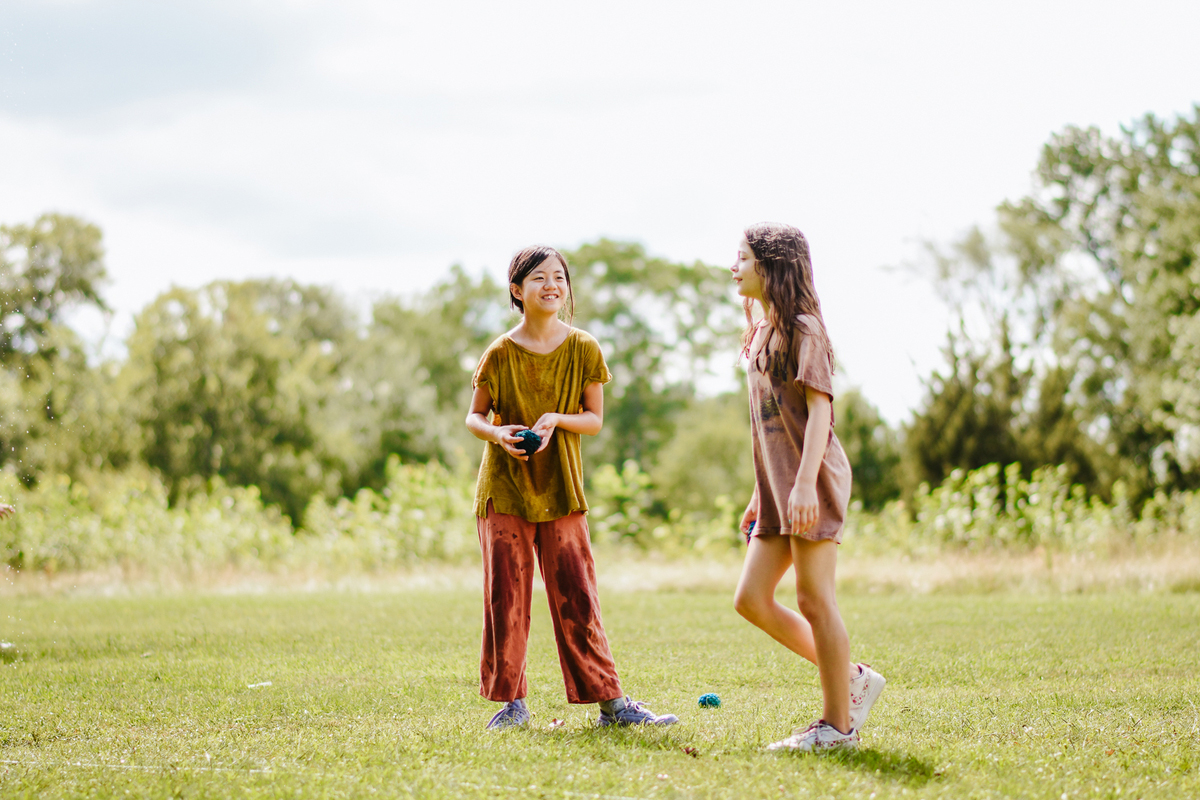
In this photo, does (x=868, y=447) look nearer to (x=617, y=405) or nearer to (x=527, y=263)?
(x=617, y=405)

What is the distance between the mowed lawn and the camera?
315cm

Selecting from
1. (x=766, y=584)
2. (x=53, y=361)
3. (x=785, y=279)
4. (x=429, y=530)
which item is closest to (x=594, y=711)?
(x=766, y=584)

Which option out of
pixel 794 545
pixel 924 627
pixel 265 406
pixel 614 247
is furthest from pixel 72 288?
pixel 794 545

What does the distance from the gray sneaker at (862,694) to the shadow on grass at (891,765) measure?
19 centimetres

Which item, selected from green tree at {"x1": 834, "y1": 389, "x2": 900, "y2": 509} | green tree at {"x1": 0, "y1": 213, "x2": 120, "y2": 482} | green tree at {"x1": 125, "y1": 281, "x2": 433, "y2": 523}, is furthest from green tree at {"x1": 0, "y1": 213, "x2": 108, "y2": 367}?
green tree at {"x1": 834, "y1": 389, "x2": 900, "y2": 509}

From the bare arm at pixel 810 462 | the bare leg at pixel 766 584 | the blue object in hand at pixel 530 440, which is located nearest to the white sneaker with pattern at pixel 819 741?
the bare leg at pixel 766 584

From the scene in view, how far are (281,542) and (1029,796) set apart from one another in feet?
46.0

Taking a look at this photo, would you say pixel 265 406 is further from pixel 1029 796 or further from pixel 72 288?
pixel 1029 796

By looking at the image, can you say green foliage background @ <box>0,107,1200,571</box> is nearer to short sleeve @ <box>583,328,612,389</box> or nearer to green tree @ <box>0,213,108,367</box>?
green tree @ <box>0,213,108,367</box>

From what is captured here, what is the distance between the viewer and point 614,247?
3631 centimetres

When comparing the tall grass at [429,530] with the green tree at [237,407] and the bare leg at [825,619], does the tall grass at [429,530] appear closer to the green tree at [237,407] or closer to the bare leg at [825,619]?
the bare leg at [825,619]

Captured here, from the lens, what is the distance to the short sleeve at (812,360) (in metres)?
3.54

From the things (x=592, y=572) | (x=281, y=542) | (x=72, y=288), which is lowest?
(x=281, y=542)

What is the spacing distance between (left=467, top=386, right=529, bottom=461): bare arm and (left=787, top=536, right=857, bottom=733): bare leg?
1165 millimetres
